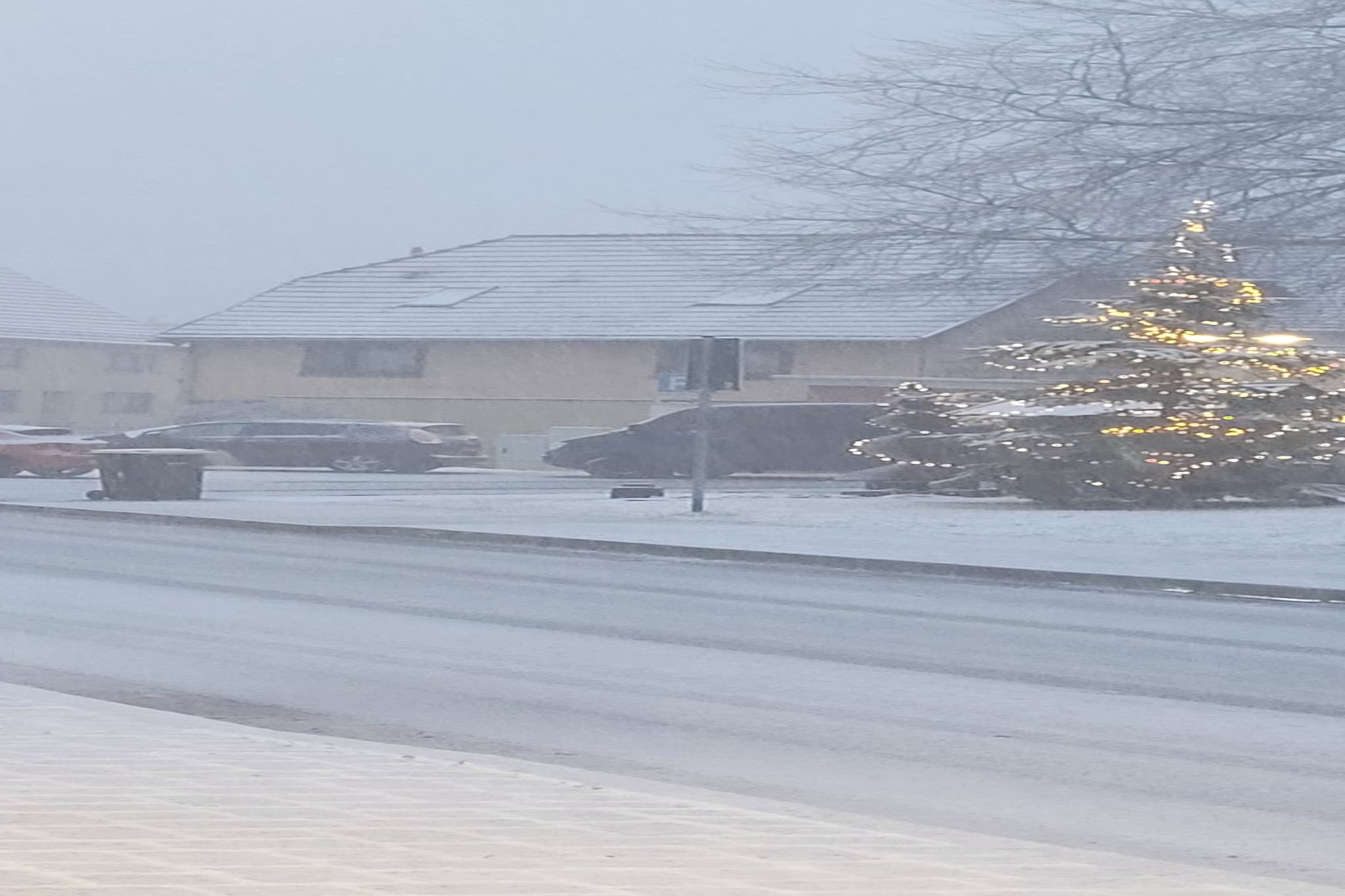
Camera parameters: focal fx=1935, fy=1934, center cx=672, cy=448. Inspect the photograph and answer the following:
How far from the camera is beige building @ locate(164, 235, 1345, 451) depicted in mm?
47875

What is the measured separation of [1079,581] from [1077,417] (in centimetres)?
878

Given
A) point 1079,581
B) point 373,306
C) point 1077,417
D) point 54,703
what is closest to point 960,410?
point 1077,417

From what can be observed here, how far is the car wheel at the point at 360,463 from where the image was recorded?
42.4 meters

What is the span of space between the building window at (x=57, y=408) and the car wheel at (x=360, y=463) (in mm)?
26115

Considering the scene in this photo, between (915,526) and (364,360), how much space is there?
32540 mm

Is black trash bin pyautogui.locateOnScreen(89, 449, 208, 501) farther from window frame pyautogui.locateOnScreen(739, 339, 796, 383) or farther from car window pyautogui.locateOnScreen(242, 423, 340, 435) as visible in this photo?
window frame pyautogui.locateOnScreen(739, 339, 796, 383)

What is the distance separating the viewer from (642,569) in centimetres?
1811

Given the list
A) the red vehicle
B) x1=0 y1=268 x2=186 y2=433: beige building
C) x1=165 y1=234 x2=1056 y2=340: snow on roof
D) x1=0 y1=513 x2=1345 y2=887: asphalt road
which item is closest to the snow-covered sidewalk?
x1=0 y1=513 x2=1345 y2=887: asphalt road

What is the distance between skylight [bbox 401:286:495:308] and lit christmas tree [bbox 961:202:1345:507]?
1186 inches

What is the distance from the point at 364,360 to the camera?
175ft

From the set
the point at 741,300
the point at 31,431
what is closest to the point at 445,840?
the point at 31,431

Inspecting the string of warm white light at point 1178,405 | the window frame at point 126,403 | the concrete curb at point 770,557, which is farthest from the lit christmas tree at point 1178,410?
the window frame at point 126,403

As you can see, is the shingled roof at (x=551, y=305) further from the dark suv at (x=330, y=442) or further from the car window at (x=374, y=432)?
the car window at (x=374, y=432)

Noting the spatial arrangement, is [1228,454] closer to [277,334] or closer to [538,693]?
[538,693]
